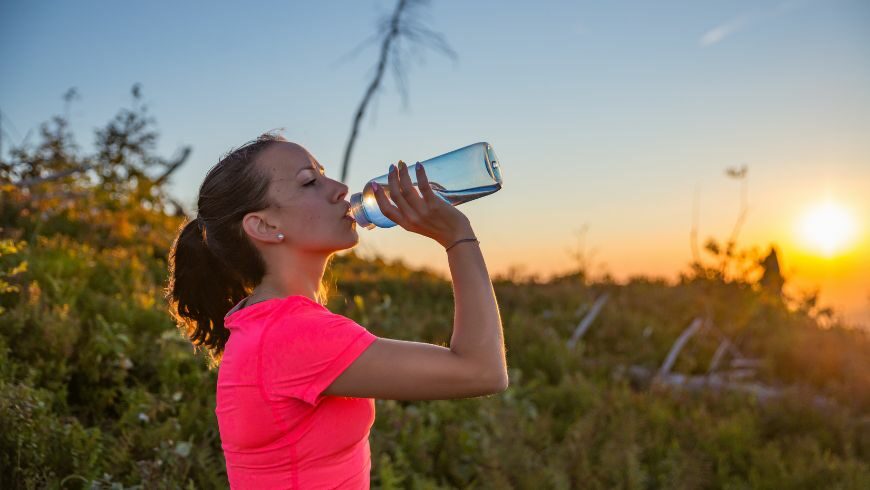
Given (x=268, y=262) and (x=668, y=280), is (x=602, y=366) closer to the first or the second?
(x=668, y=280)

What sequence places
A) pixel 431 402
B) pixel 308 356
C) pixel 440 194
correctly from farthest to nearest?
pixel 431 402, pixel 440 194, pixel 308 356

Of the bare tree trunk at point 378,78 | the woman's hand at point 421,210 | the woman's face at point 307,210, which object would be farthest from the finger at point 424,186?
the bare tree trunk at point 378,78

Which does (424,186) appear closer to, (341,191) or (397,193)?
(397,193)

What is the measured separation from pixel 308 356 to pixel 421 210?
52 centimetres

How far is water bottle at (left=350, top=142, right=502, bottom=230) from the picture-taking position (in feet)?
8.85

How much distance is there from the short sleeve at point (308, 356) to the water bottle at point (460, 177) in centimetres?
68

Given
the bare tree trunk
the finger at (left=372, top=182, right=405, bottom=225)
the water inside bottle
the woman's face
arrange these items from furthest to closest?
1. the bare tree trunk
2. the water inside bottle
3. the woman's face
4. the finger at (left=372, top=182, right=405, bottom=225)

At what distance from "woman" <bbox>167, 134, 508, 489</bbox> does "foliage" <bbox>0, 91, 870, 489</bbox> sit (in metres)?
2.05

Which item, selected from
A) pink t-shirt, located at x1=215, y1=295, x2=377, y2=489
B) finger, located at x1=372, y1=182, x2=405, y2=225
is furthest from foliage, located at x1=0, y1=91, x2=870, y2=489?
finger, located at x1=372, y1=182, x2=405, y2=225

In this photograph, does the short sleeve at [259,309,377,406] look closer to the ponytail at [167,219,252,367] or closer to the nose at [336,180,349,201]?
the nose at [336,180,349,201]

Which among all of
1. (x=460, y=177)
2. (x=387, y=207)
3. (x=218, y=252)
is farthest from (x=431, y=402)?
(x=387, y=207)

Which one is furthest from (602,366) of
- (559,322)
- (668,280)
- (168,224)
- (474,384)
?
(474,384)

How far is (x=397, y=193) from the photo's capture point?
2148mm

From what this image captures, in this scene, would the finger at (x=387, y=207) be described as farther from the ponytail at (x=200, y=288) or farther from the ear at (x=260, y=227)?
the ponytail at (x=200, y=288)
